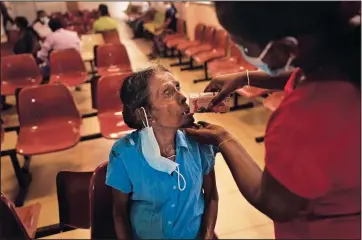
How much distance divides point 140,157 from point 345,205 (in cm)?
67

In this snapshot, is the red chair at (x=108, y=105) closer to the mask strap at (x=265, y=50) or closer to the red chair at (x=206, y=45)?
the mask strap at (x=265, y=50)

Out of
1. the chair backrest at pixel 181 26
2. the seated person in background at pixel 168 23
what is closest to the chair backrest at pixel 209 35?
the chair backrest at pixel 181 26

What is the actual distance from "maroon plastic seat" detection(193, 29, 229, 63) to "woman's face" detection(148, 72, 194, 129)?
3547mm

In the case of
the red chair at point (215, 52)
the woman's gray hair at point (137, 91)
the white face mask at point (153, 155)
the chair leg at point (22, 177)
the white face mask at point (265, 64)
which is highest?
the white face mask at point (265, 64)

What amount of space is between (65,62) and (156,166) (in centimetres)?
334

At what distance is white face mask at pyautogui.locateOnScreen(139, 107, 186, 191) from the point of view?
127cm

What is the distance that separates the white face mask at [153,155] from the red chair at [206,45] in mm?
4072

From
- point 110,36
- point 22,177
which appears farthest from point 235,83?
point 110,36

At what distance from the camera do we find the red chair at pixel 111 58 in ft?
14.3

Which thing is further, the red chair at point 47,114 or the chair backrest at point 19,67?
the chair backrest at point 19,67

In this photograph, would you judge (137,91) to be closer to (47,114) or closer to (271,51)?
(271,51)

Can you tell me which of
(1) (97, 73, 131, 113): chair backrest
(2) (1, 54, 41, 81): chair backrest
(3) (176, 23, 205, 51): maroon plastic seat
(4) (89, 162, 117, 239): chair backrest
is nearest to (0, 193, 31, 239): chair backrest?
(4) (89, 162, 117, 239): chair backrest

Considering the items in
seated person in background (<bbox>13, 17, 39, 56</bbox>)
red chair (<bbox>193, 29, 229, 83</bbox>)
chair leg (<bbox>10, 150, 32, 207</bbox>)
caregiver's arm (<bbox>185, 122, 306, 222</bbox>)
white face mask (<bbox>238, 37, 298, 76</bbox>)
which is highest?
white face mask (<bbox>238, 37, 298, 76</bbox>)

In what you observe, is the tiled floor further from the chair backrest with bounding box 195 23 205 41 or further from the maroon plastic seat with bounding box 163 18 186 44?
the maroon plastic seat with bounding box 163 18 186 44
